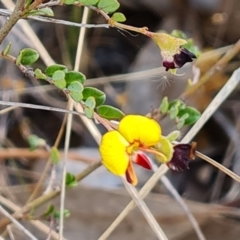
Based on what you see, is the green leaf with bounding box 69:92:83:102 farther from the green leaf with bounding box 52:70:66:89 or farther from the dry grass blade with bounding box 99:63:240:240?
the dry grass blade with bounding box 99:63:240:240

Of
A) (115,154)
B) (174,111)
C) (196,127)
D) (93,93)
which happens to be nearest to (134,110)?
(196,127)

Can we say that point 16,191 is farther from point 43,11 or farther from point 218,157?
point 43,11

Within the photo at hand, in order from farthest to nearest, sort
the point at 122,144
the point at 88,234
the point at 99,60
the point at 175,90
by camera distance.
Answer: the point at 99,60
the point at 175,90
the point at 88,234
the point at 122,144

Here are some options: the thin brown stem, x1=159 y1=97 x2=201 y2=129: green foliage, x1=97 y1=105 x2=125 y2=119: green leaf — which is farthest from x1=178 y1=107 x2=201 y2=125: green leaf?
the thin brown stem

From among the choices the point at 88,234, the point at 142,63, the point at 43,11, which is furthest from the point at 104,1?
the point at 142,63

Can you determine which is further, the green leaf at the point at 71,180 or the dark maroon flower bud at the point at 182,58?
the green leaf at the point at 71,180

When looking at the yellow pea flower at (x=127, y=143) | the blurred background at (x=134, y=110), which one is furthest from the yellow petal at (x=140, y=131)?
the blurred background at (x=134, y=110)

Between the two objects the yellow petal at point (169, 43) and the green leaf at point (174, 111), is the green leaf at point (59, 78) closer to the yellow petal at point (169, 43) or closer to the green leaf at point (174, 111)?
the yellow petal at point (169, 43)
